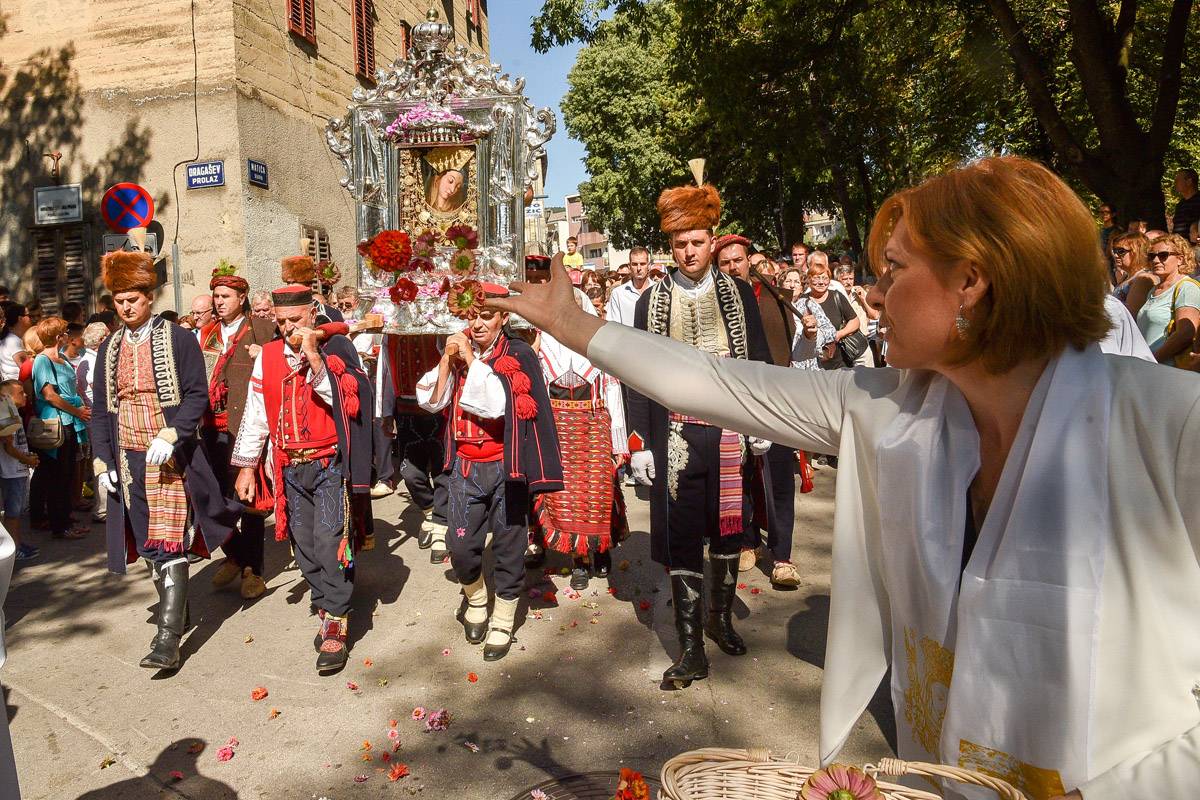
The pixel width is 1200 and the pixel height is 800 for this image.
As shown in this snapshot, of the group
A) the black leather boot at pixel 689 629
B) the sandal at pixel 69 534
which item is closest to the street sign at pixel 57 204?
the sandal at pixel 69 534

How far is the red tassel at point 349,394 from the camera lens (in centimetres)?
518

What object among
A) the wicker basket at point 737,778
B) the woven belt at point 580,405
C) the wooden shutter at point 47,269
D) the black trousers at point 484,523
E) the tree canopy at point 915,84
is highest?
the tree canopy at point 915,84

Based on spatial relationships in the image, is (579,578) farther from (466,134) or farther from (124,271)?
(124,271)

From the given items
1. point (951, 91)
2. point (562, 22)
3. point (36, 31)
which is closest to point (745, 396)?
point (562, 22)

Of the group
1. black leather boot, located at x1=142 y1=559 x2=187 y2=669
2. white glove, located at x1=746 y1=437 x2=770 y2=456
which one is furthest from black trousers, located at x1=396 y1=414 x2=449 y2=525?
white glove, located at x1=746 y1=437 x2=770 y2=456

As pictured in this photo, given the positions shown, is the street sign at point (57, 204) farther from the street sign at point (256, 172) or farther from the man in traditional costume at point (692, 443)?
the man in traditional costume at point (692, 443)

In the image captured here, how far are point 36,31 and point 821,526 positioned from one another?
48.0 ft

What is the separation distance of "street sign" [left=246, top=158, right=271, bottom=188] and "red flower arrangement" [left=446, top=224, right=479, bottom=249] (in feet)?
31.8

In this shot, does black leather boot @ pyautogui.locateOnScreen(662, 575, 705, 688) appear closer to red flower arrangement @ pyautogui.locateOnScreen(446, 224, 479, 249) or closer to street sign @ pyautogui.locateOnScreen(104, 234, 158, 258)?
red flower arrangement @ pyautogui.locateOnScreen(446, 224, 479, 249)

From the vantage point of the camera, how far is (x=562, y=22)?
14.3 metres

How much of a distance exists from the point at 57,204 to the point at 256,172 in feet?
12.2

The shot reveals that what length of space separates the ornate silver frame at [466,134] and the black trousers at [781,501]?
6.89 feet

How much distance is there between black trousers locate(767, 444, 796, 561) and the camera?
5.90 metres

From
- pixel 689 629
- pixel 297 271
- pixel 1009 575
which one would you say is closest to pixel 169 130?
pixel 297 271
